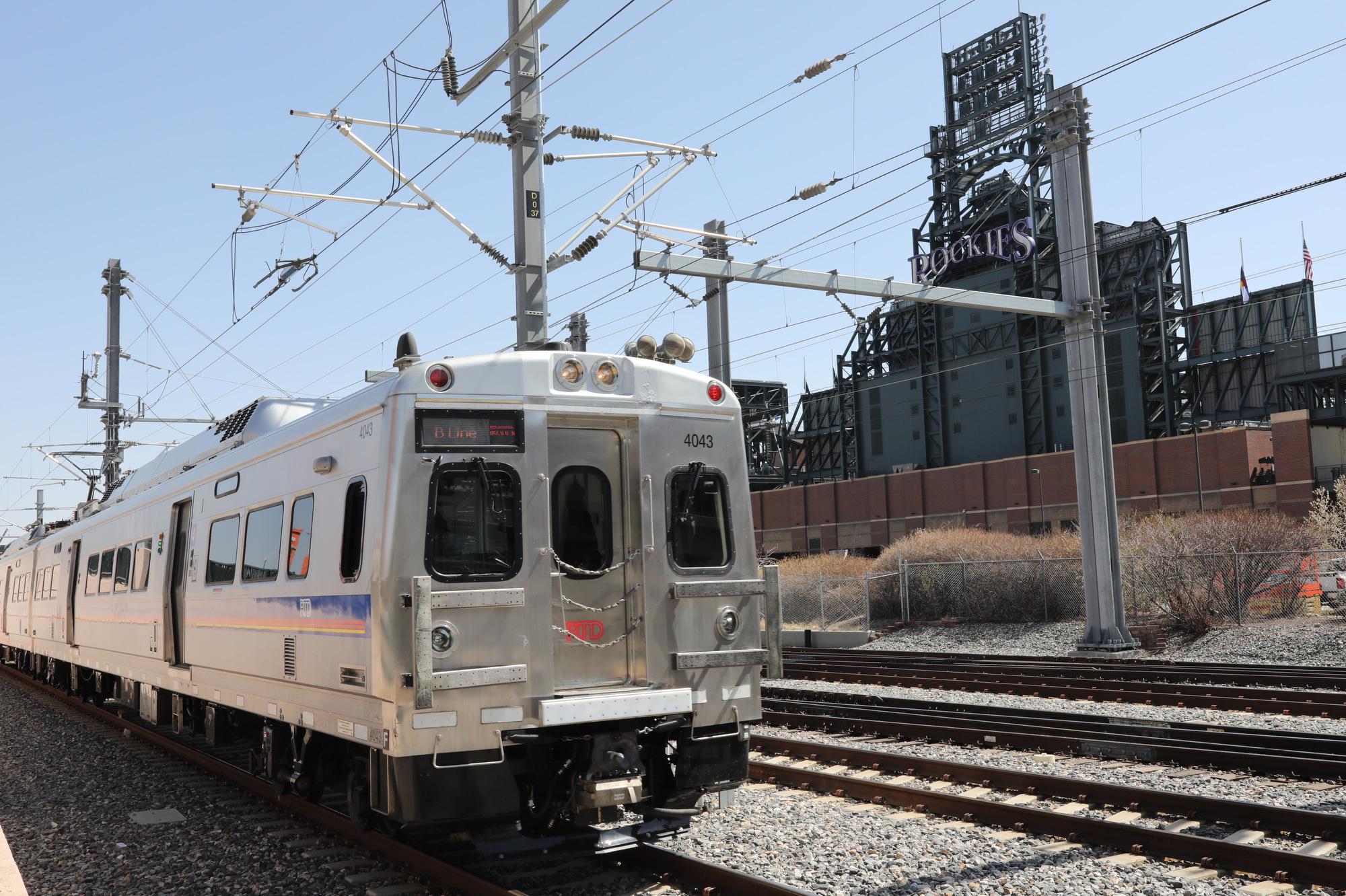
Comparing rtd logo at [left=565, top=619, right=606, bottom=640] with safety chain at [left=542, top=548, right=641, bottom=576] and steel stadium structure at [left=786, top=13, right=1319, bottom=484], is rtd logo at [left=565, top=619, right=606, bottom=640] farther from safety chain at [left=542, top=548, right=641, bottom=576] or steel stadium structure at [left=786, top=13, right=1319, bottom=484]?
steel stadium structure at [left=786, top=13, right=1319, bottom=484]

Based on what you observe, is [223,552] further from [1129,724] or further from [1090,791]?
[1129,724]

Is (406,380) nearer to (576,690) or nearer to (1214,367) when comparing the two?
(576,690)

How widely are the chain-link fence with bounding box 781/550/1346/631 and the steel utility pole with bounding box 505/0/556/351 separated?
1674cm

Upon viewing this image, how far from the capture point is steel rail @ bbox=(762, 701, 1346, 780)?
9758 mm

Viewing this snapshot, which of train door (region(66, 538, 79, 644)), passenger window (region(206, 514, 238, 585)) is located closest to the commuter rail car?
passenger window (region(206, 514, 238, 585))

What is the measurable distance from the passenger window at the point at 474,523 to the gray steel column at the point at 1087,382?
16689 millimetres

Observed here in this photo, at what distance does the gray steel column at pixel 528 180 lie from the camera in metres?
15.0

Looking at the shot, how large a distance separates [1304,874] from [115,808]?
9.67 m

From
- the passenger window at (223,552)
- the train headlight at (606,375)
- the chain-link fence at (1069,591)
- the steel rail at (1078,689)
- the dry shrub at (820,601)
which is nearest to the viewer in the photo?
the train headlight at (606,375)

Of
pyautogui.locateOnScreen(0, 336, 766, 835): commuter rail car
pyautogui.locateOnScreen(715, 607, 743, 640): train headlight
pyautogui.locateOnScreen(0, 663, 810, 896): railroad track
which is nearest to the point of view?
pyautogui.locateOnScreen(0, 663, 810, 896): railroad track

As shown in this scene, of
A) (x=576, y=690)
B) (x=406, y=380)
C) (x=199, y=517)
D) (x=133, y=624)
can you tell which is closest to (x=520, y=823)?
(x=576, y=690)

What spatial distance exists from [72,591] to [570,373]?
1535 centimetres

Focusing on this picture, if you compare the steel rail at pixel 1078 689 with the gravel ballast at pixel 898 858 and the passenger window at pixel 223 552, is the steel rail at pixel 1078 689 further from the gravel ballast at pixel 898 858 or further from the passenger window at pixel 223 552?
the passenger window at pixel 223 552

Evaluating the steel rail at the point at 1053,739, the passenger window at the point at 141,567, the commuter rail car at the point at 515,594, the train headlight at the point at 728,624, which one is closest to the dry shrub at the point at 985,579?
the steel rail at the point at 1053,739
